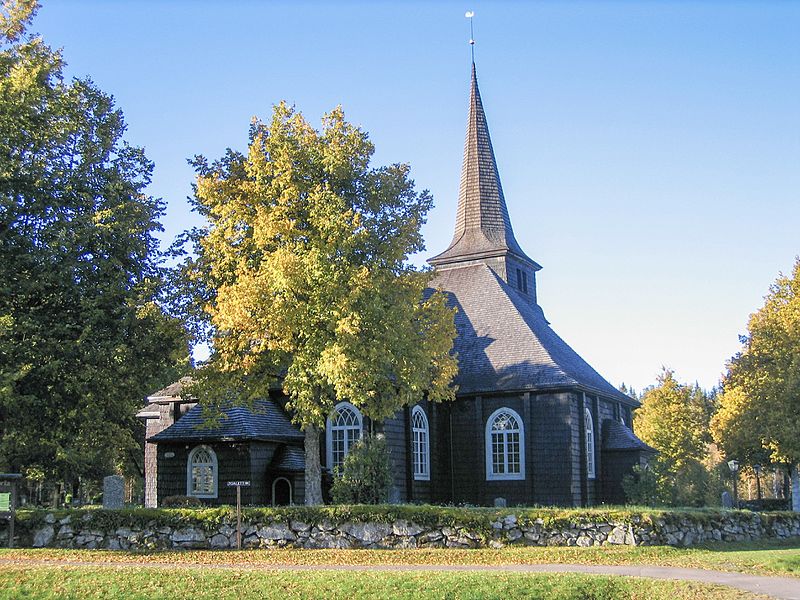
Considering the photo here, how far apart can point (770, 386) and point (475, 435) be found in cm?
1617

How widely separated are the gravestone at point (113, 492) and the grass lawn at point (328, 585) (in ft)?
27.0

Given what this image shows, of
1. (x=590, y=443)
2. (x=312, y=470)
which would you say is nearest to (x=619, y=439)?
(x=590, y=443)

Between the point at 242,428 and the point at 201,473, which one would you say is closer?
the point at 242,428

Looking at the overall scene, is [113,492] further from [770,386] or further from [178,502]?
[770,386]

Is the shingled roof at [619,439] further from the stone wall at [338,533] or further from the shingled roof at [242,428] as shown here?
the shingled roof at [242,428]

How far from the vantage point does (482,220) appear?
135ft

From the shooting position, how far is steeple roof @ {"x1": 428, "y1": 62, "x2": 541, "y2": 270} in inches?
1592

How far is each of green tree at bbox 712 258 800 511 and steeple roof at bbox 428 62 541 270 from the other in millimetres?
11140

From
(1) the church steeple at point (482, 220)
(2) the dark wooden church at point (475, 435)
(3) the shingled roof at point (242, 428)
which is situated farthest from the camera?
(1) the church steeple at point (482, 220)

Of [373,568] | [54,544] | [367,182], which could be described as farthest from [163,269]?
[373,568]

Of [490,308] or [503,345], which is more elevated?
[490,308]

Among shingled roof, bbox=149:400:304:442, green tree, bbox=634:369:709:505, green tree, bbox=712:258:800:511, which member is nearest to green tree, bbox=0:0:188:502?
shingled roof, bbox=149:400:304:442

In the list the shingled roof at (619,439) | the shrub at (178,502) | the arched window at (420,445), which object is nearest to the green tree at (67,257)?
the shrub at (178,502)

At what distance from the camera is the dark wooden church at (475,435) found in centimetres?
2961
